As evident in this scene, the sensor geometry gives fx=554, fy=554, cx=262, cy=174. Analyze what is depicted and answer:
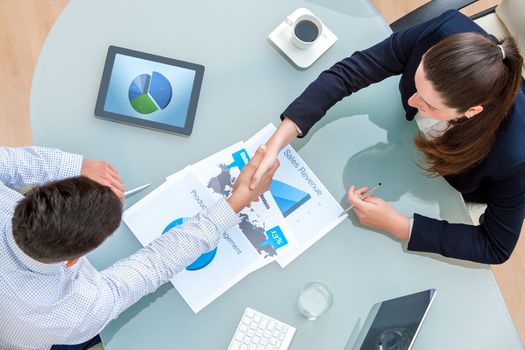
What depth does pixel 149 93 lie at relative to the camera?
1312 millimetres

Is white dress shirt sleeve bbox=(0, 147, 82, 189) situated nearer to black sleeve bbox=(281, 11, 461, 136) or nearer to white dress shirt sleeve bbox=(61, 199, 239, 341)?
white dress shirt sleeve bbox=(61, 199, 239, 341)

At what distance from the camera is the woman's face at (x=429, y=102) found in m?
1.14

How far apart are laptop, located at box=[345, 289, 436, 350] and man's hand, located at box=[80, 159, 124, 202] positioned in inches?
25.0

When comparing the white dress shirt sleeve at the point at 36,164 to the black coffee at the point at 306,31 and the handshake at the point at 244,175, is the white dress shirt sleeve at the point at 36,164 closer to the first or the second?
the handshake at the point at 244,175

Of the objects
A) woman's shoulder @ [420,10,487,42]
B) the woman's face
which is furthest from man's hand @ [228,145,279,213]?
woman's shoulder @ [420,10,487,42]

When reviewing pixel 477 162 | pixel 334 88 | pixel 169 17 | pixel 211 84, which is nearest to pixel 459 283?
pixel 477 162

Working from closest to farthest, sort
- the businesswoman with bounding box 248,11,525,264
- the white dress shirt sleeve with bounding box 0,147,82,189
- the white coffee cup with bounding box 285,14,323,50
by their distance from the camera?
1. the businesswoman with bounding box 248,11,525,264
2. the white dress shirt sleeve with bounding box 0,147,82,189
3. the white coffee cup with bounding box 285,14,323,50

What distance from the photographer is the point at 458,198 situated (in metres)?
1.37

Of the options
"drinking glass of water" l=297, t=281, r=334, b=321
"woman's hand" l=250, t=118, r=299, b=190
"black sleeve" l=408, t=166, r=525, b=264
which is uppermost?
"woman's hand" l=250, t=118, r=299, b=190

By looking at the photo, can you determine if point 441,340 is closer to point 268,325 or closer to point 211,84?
point 268,325

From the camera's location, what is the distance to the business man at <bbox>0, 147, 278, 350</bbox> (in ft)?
3.30

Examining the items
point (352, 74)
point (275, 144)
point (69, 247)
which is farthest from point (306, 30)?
point (69, 247)

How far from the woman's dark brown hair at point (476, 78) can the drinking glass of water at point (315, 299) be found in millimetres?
448

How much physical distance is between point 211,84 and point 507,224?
77 centimetres
